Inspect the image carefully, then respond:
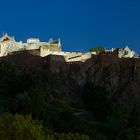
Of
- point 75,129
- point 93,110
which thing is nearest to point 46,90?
point 93,110

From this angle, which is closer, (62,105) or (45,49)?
(62,105)

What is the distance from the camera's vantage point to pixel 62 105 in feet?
253

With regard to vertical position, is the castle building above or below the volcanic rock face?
above

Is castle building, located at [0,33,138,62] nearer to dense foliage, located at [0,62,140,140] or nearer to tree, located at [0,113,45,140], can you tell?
dense foliage, located at [0,62,140,140]

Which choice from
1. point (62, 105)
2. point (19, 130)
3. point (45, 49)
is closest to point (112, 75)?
point (45, 49)

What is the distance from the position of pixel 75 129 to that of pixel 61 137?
19.3 meters

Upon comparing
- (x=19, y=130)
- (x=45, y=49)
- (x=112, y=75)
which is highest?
(x=45, y=49)

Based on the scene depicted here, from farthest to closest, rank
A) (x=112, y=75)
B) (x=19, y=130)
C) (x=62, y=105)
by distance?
(x=112, y=75), (x=62, y=105), (x=19, y=130)

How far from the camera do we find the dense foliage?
64500mm

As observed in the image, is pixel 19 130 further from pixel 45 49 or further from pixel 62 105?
pixel 45 49

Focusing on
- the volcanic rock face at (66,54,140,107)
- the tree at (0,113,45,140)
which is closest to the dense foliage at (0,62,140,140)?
the volcanic rock face at (66,54,140,107)

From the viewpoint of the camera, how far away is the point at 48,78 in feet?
272

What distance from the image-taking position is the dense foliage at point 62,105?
2539 inches

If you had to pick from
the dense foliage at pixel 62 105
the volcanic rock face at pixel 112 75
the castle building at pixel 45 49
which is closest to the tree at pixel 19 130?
the dense foliage at pixel 62 105
